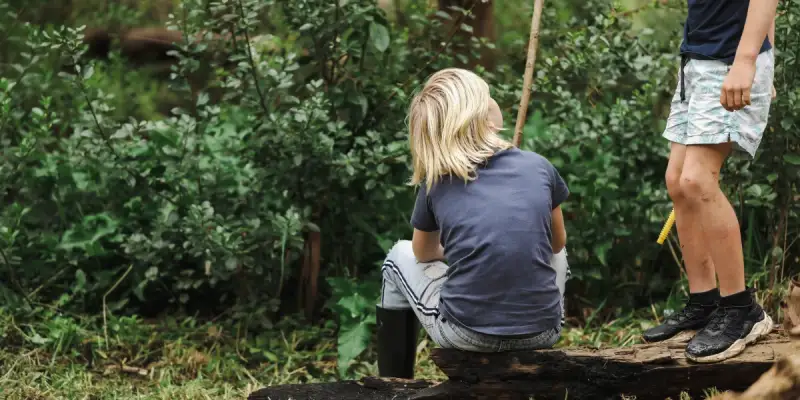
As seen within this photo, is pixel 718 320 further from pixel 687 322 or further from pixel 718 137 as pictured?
pixel 718 137

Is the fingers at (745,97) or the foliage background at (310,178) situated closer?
the fingers at (745,97)

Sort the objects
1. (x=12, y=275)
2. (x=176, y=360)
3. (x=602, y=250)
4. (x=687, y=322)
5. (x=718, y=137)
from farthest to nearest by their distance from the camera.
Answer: (x=602, y=250), (x=12, y=275), (x=176, y=360), (x=687, y=322), (x=718, y=137)

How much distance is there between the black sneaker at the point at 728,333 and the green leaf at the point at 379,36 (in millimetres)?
1772

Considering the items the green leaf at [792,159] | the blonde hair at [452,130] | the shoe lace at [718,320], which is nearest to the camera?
the blonde hair at [452,130]

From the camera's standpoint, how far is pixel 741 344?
2959mm

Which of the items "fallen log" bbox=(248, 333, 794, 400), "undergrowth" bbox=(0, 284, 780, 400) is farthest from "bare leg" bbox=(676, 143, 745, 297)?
"undergrowth" bbox=(0, 284, 780, 400)

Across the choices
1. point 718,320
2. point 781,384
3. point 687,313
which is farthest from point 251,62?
point 781,384

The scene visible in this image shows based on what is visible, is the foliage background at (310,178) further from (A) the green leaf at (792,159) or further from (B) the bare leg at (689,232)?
(B) the bare leg at (689,232)

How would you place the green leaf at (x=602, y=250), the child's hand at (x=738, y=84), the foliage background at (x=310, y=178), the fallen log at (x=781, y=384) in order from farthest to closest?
1. the green leaf at (x=602, y=250)
2. the foliage background at (x=310, y=178)
3. the child's hand at (x=738, y=84)
4. the fallen log at (x=781, y=384)

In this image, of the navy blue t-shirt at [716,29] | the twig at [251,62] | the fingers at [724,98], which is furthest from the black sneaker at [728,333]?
the twig at [251,62]

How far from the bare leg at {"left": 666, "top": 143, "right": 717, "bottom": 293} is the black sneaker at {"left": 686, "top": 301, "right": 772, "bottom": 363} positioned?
155mm

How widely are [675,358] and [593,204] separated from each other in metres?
1.40

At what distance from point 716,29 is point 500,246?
3.26ft

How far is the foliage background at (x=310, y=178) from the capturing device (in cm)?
398
